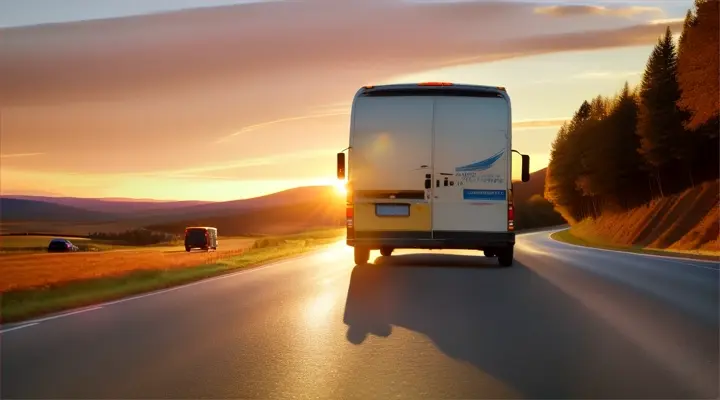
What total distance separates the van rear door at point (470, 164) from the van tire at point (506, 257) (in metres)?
2.32

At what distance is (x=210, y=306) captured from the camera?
43.6 feet

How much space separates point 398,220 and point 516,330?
8.69 m

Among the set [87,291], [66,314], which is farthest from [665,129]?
[66,314]

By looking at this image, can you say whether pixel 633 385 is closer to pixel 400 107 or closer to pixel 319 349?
pixel 319 349

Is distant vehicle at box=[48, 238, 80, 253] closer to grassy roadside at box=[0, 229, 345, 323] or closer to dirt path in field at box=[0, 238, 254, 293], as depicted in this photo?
dirt path in field at box=[0, 238, 254, 293]

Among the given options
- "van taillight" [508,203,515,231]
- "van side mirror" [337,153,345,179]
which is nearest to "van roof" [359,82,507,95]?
"van side mirror" [337,153,345,179]

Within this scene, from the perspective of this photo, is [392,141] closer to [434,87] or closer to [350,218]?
[434,87]

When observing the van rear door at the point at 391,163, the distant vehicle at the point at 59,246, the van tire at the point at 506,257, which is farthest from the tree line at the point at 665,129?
the distant vehicle at the point at 59,246

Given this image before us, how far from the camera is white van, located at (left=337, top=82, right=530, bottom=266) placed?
18953 mm

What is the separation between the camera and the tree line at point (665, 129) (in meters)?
39.3

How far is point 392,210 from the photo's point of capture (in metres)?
19.3

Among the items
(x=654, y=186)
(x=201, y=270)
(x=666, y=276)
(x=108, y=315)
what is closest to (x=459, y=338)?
(x=108, y=315)

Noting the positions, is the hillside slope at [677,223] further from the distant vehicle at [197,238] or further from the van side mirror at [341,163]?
the distant vehicle at [197,238]

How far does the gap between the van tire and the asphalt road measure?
15.5ft
